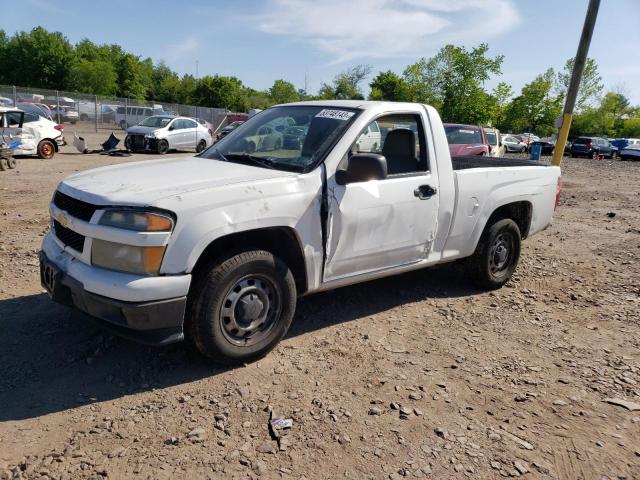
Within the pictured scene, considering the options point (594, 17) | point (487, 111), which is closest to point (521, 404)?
point (594, 17)

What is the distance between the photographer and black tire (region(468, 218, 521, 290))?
513 cm

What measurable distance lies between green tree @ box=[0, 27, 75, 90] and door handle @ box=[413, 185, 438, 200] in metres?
73.2

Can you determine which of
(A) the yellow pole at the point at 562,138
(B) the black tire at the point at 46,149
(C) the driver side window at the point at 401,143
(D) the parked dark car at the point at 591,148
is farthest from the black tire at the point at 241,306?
(D) the parked dark car at the point at 591,148

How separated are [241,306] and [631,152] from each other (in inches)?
1621

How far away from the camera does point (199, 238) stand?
304 centimetres

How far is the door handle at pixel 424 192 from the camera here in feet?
13.7

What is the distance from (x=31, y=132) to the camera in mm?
15008

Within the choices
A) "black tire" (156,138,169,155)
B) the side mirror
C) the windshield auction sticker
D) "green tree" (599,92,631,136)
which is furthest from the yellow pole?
"green tree" (599,92,631,136)

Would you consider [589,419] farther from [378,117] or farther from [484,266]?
[378,117]

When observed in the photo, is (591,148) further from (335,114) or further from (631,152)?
(335,114)

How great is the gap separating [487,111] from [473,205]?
31313 mm

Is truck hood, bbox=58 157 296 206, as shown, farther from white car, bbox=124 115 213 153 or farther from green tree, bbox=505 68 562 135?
green tree, bbox=505 68 562 135

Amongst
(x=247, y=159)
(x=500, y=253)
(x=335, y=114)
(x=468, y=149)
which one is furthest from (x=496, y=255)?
(x=468, y=149)

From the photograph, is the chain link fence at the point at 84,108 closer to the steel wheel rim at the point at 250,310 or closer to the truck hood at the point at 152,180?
the truck hood at the point at 152,180
